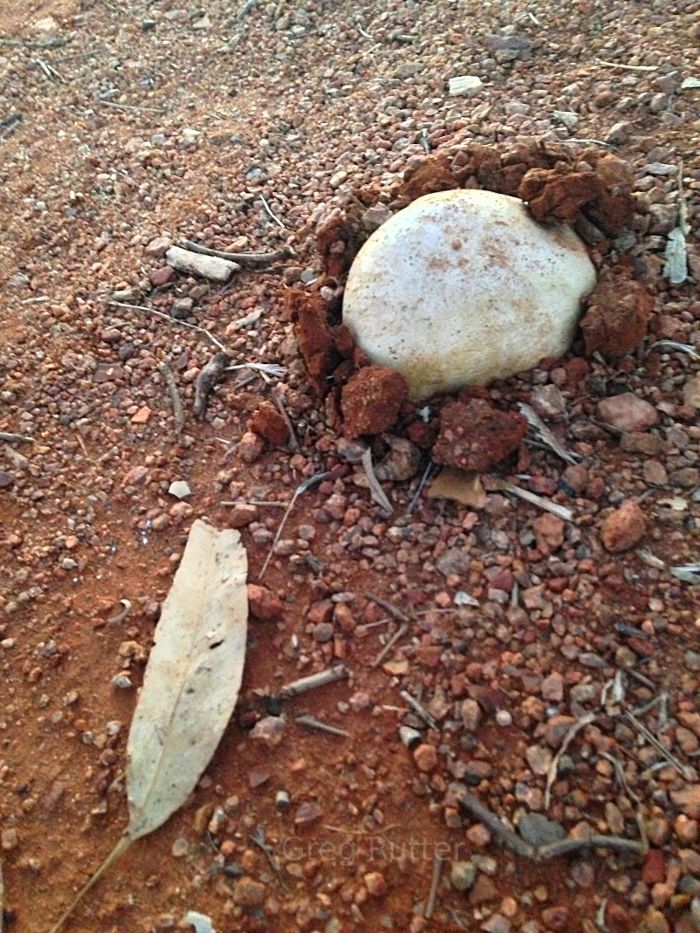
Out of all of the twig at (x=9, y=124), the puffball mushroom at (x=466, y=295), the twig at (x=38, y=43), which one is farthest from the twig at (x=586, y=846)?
the twig at (x=38, y=43)

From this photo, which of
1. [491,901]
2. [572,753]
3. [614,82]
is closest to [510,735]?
[572,753]

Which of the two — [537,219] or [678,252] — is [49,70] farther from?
[678,252]

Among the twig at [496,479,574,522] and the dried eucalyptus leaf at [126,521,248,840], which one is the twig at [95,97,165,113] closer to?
the dried eucalyptus leaf at [126,521,248,840]

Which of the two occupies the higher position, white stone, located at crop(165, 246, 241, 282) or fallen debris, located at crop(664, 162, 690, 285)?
white stone, located at crop(165, 246, 241, 282)

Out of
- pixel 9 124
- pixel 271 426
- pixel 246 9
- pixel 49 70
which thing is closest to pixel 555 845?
pixel 271 426

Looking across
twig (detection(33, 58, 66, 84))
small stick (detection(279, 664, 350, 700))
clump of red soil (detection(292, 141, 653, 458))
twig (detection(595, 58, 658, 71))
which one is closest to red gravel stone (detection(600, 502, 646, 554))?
clump of red soil (detection(292, 141, 653, 458))

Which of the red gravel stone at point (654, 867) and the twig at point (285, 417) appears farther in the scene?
the twig at point (285, 417)

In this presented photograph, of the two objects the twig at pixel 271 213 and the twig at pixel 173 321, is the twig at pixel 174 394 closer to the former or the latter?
the twig at pixel 173 321
